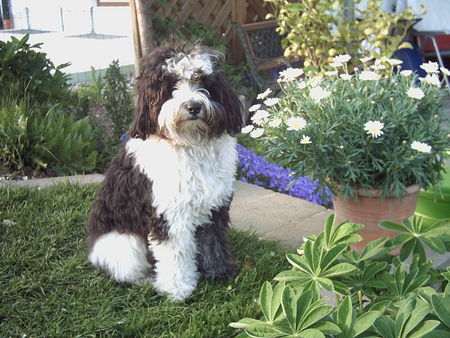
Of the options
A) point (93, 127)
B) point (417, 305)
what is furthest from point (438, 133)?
point (93, 127)

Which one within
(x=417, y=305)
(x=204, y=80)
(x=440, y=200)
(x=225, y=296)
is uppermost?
(x=204, y=80)

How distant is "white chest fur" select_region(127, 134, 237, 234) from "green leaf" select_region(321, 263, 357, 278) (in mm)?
1283

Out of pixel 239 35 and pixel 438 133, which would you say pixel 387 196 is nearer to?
pixel 438 133

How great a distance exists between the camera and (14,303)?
2850 mm

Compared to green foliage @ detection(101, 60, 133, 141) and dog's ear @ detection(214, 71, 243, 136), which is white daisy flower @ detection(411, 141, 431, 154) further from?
green foliage @ detection(101, 60, 133, 141)

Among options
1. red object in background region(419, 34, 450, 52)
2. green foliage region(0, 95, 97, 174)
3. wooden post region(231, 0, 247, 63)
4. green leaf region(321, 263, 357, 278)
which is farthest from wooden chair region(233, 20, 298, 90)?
green leaf region(321, 263, 357, 278)

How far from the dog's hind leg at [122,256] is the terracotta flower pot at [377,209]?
118 cm

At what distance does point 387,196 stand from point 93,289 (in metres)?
1.71

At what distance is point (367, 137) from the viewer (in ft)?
9.00

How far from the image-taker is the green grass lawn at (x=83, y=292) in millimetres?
2658

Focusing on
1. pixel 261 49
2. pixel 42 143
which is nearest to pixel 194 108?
pixel 42 143

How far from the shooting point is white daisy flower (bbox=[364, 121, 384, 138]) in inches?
103

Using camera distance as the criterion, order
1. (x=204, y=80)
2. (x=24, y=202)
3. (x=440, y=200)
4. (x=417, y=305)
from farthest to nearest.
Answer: (x=24, y=202) → (x=440, y=200) → (x=204, y=80) → (x=417, y=305)

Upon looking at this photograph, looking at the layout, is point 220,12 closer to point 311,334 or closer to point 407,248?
point 407,248
